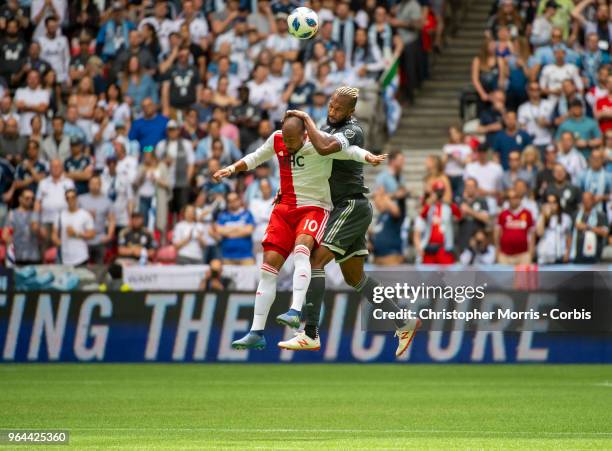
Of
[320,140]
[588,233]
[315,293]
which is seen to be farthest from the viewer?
[588,233]

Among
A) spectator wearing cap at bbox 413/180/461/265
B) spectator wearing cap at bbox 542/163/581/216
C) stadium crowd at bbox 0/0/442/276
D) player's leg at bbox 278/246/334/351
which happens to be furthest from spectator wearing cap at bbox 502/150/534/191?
player's leg at bbox 278/246/334/351

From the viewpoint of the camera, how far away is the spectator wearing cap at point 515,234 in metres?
23.1

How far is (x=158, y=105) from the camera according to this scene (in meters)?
27.5

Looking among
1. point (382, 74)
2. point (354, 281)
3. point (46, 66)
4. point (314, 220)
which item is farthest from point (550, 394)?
point (46, 66)

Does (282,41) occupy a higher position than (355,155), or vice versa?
(282,41)

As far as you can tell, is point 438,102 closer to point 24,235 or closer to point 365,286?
point 24,235

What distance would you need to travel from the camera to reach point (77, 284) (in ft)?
73.8

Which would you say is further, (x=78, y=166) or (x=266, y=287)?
(x=78, y=166)

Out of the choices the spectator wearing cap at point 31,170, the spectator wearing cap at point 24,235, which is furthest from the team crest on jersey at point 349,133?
the spectator wearing cap at point 31,170

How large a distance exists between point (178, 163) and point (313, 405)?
10307 millimetres

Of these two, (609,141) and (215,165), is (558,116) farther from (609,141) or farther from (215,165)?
(215,165)

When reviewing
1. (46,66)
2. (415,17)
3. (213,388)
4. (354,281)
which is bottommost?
(213,388)

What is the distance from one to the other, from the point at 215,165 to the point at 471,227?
4.64 meters

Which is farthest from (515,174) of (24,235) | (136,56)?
(24,235)
